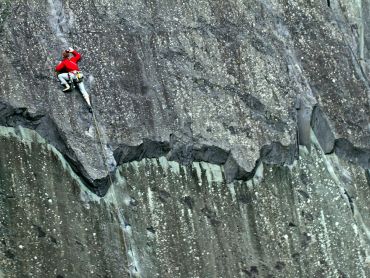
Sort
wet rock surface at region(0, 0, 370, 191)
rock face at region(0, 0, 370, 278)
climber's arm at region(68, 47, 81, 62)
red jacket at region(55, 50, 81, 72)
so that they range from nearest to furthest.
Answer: rock face at region(0, 0, 370, 278) → wet rock surface at region(0, 0, 370, 191) → red jacket at region(55, 50, 81, 72) → climber's arm at region(68, 47, 81, 62)

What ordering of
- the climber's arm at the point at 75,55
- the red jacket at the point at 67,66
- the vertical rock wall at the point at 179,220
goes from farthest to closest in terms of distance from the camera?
the climber's arm at the point at 75,55 → the red jacket at the point at 67,66 → the vertical rock wall at the point at 179,220

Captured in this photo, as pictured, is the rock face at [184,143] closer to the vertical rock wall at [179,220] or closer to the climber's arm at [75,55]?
the vertical rock wall at [179,220]

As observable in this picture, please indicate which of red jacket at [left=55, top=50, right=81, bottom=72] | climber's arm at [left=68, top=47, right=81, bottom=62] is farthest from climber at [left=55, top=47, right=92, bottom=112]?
climber's arm at [left=68, top=47, right=81, bottom=62]

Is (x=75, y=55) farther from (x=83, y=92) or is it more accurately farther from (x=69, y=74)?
(x=83, y=92)

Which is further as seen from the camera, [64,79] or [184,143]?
[184,143]

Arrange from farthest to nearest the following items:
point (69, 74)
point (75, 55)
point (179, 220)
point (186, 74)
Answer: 1. point (186, 74)
2. point (75, 55)
3. point (69, 74)
4. point (179, 220)

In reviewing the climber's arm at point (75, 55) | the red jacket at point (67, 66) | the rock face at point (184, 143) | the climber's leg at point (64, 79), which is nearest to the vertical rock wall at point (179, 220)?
the rock face at point (184, 143)

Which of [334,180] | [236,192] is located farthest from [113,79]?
[334,180]

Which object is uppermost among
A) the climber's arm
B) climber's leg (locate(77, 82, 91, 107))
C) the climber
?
the climber's arm

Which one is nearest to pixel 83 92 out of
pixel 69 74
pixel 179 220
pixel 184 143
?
pixel 69 74

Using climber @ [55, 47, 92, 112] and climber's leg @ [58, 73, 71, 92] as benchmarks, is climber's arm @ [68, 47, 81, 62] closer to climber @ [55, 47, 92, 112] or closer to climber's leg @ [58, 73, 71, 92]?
climber @ [55, 47, 92, 112]
